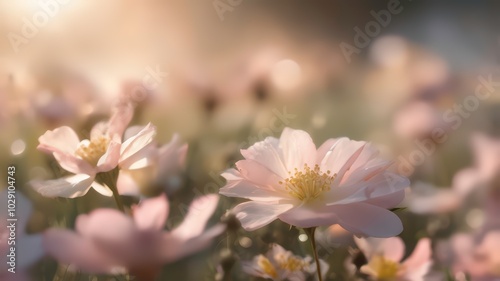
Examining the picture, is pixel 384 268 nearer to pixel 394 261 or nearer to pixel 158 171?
pixel 394 261

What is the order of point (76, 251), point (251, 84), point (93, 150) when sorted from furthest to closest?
point (251, 84) → point (93, 150) → point (76, 251)

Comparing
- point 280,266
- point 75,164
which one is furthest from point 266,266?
point 75,164

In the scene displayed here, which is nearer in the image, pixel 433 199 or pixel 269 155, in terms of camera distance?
pixel 269 155

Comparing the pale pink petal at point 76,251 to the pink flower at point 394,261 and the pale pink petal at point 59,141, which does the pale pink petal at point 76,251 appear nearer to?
the pale pink petal at point 59,141

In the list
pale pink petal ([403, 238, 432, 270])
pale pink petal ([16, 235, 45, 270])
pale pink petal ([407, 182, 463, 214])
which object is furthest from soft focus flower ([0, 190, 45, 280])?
pale pink petal ([407, 182, 463, 214])

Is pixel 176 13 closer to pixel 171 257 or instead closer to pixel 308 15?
pixel 308 15

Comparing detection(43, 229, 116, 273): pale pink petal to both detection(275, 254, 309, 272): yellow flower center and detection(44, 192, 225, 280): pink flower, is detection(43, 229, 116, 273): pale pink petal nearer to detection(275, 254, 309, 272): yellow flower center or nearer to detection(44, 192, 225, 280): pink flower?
detection(44, 192, 225, 280): pink flower

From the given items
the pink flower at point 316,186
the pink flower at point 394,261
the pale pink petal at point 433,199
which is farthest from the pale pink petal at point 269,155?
the pale pink petal at point 433,199
